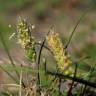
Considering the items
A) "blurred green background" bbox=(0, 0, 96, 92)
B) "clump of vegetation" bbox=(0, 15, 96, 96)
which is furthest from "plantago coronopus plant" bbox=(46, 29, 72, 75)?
"blurred green background" bbox=(0, 0, 96, 92)

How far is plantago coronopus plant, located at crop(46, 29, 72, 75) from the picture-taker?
218 cm

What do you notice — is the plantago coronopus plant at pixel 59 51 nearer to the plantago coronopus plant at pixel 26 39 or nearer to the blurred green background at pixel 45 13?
the plantago coronopus plant at pixel 26 39

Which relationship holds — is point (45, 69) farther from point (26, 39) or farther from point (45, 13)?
point (45, 13)

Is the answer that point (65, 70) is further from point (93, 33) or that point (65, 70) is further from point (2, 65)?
point (93, 33)

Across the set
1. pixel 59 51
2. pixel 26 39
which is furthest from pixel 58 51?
pixel 26 39

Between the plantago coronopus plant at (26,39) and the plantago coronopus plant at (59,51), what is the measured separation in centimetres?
7

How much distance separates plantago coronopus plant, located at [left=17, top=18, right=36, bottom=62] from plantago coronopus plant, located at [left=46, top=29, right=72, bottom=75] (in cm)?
7

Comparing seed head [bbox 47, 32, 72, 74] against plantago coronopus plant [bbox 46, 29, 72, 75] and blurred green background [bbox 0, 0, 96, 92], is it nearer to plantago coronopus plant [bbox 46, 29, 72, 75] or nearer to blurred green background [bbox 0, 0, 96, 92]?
plantago coronopus plant [bbox 46, 29, 72, 75]

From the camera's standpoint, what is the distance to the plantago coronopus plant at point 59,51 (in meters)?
2.18

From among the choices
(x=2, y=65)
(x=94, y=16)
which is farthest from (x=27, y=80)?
(x=94, y=16)

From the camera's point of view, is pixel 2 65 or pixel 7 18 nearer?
pixel 2 65

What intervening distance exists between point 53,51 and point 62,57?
0.04m

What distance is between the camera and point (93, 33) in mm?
6012

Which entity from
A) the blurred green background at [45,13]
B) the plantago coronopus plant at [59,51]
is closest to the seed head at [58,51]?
the plantago coronopus plant at [59,51]
